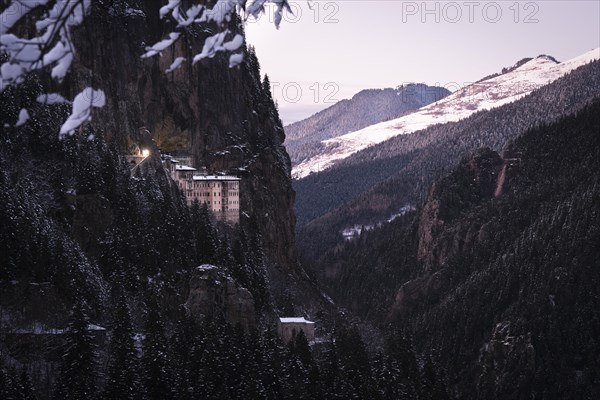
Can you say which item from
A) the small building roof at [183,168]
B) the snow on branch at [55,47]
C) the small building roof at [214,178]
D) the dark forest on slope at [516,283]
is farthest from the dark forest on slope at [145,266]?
the snow on branch at [55,47]

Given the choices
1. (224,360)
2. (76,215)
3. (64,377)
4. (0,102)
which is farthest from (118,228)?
(64,377)

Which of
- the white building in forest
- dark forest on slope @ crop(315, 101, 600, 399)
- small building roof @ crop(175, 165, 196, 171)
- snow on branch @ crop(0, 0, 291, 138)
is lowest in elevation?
dark forest on slope @ crop(315, 101, 600, 399)

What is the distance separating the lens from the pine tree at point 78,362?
165 feet

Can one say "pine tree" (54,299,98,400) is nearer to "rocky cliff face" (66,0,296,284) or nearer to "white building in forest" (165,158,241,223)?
"rocky cliff face" (66,0,296,284)

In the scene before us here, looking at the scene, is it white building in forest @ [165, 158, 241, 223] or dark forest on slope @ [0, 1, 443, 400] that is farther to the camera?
white building in forest @ [165, 158, 241, 223]

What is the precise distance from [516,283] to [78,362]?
101 meters

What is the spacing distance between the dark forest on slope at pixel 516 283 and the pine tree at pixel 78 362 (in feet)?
243

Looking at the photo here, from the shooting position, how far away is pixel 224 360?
62.3m

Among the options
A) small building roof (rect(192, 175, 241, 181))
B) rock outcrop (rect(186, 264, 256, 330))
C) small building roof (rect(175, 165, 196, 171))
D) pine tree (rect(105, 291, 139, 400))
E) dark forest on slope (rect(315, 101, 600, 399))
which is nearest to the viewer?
pine tree (rect(105, 291, 139, 400))

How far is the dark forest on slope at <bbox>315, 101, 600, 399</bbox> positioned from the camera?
121 meters

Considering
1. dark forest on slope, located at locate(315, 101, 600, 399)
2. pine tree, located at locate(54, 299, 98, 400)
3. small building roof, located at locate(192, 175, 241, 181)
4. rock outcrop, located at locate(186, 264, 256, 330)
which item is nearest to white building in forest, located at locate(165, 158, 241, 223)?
small building roof, located at locate(192, 175, 241, 181)

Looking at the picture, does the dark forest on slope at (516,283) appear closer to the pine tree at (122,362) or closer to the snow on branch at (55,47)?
the pine tree at (122,362)

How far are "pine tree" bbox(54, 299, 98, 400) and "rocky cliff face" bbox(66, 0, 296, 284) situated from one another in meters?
34.8

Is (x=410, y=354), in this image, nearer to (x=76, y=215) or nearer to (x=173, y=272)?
(x=173, y=272)
